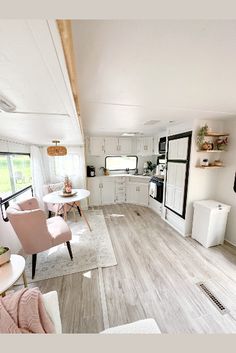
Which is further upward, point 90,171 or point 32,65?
point 32,65

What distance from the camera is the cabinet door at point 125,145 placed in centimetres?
474

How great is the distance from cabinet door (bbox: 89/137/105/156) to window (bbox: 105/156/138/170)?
52 cm

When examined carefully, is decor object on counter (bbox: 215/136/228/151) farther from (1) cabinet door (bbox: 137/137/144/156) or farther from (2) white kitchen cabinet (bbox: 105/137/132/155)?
(2) white kitchen cabinet (bbox: 105/137/132/155)

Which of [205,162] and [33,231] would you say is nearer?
[33,231]

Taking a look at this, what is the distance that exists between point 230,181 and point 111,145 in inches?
127

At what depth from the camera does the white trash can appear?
8.12 feet

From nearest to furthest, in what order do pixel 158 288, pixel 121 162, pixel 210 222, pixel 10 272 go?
pixel 10 272 < pixel 158 288 < pixel 210 222 < pixel 121 162

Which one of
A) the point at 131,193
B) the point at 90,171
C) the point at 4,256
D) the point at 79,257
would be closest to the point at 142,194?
the point at 131,193

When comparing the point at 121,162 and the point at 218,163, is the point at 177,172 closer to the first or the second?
the point at 218,163

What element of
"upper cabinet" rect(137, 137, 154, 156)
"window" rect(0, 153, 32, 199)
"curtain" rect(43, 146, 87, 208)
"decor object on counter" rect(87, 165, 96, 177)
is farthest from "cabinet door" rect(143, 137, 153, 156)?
"window" rect(0, 153, 32, 199)

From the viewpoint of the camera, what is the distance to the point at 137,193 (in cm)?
471

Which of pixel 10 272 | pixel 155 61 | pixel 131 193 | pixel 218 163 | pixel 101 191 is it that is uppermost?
pixel 155 61

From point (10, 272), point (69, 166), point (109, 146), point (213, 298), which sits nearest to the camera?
point (10, 272)

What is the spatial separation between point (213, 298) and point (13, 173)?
3.55 meters
